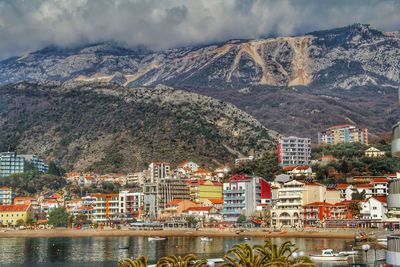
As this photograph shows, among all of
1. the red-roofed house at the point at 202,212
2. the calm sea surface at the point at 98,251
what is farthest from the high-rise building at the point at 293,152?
the calm sea surface at the point at 98,251

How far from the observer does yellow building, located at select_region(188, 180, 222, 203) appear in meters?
154

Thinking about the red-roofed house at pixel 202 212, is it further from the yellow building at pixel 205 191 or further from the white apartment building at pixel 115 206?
the white apartment building at pixel 115 206

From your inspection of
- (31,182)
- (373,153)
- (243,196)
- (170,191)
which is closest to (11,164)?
(31,182)

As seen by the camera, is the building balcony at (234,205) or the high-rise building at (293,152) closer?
the building balcony at (234,205)

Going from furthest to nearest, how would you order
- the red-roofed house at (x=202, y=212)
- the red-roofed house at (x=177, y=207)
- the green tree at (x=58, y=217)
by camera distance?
1. the green tree at (x=58, y=217)
2. the red-roofed house at (x=177, y=207)
3. the red-roofed house at (x=202, y=212)

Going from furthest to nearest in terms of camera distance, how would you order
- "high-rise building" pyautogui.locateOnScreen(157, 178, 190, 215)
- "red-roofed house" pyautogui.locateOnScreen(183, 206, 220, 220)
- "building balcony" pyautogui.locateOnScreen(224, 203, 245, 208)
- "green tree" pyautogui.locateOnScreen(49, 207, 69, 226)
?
"high-rise building" pyautogui.locateOnScreen(157, 178, 190, 215) < "green tree" pyautogui.locateOnScreen(49, 207, 69, 226) < "red-roofed house" pyautogui.locateOnScreen(183, 206, 220, 220) < "building balcony" pyautogui.locateOnScreen(224, 203, 245, 208)

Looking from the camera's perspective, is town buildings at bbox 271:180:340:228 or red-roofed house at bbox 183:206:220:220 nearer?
town buildings at bbox 271:180:340:228

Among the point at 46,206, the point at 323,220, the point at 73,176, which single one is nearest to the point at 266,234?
the point at 323,220

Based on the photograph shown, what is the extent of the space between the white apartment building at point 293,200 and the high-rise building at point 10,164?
95213mm

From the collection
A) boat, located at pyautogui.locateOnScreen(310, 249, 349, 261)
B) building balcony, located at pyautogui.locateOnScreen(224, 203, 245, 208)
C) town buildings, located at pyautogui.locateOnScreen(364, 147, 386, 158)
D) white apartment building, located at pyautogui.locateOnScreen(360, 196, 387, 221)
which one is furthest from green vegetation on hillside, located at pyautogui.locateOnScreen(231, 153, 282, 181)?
boat, located at pyautogui.locateOnScreen(310, 249, 349, 261)

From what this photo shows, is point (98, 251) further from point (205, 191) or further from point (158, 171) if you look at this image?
point (158, 171)

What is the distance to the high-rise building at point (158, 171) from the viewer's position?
16764 cm

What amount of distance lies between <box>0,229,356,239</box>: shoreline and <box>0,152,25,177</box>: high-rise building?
61.6 metres

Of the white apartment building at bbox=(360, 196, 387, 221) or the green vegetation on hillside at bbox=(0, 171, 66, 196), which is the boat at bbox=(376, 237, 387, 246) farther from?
the green vegetation on hillside at bbox=(0, 171, 66, 196)
